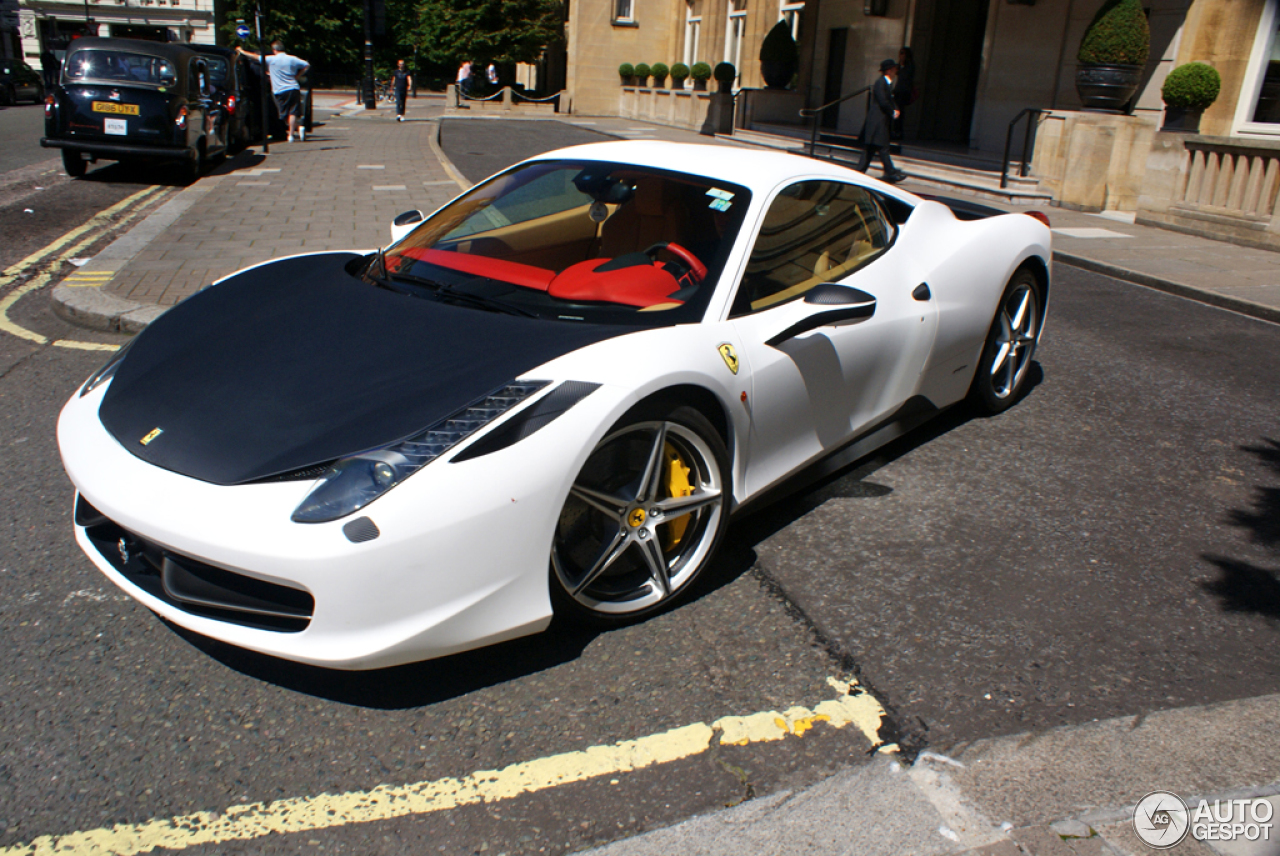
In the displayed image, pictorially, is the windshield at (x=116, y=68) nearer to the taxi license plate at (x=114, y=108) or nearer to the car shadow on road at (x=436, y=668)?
the taxi license plate at (x=114, y=108)

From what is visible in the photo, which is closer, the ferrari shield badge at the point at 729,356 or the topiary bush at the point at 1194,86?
the ferrari shield badge at the point at 729,356

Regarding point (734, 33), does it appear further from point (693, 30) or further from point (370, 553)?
point (370, 553)

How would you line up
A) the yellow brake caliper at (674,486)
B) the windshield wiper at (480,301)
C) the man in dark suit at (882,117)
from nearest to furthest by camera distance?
the yellow brake caliper at (674,486) < the windshield wiper at (480,301) < the man in dark suit at (882,117)

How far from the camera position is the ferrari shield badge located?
3006mm

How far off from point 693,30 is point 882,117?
24934mm

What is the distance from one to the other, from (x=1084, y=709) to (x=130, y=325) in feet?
18.4

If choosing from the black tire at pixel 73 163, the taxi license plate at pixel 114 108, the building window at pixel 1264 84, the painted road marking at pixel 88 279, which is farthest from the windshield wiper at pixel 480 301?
the building window at pixel 1264 84

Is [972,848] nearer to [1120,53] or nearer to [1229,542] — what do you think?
[1229,542]

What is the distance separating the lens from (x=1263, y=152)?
1136cm

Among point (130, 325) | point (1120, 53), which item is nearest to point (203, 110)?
point (130, 325)

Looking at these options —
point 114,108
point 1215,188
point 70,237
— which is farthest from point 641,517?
point 114,108

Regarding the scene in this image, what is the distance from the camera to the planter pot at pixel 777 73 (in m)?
26.5

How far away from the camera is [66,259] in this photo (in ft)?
26.7

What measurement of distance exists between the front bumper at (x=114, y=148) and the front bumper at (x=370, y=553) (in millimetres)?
11450
